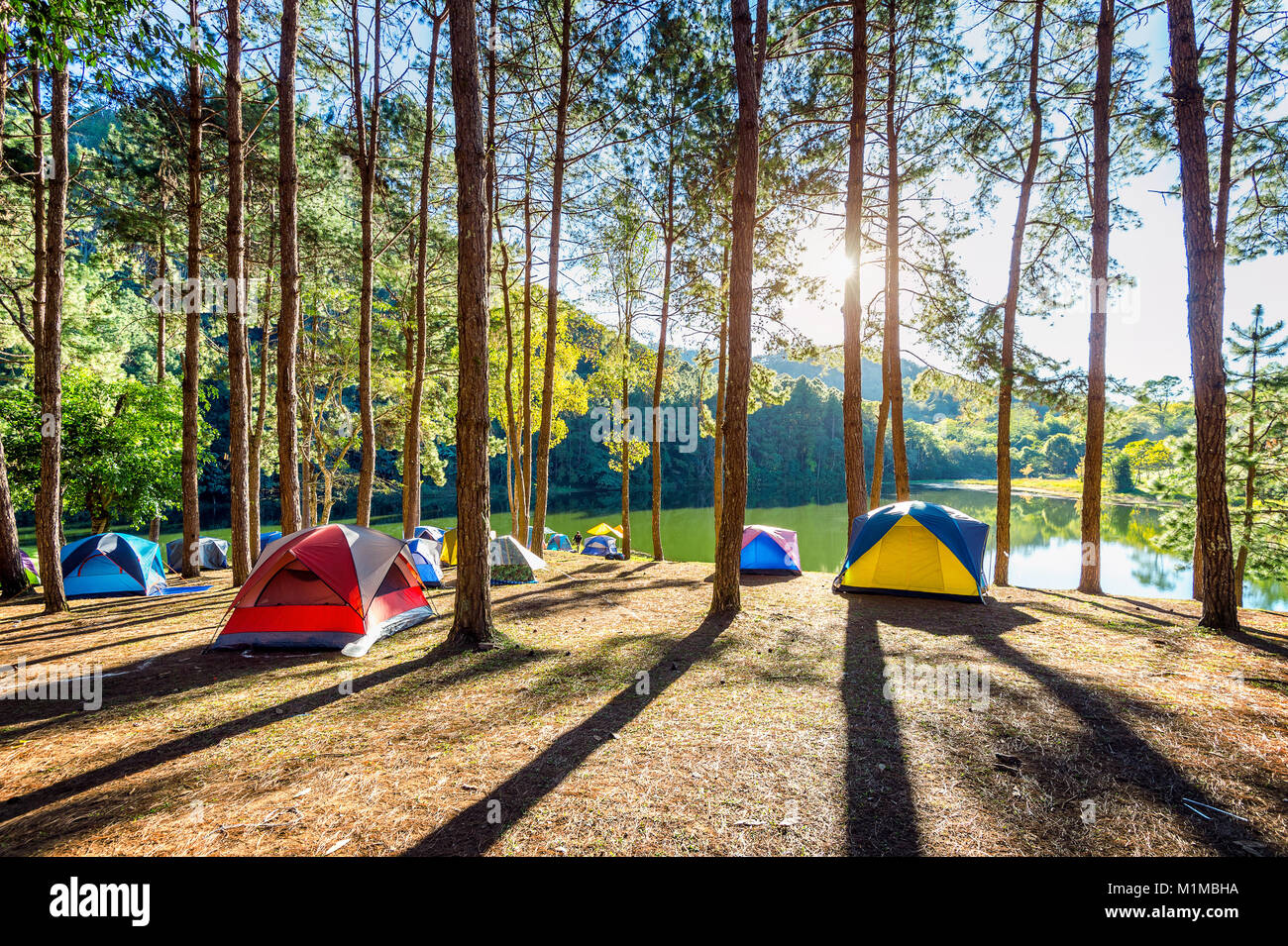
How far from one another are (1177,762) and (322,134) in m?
16.3

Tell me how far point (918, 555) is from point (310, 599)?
8.54m

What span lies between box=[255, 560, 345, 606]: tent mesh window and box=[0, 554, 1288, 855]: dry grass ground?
61 centimetres

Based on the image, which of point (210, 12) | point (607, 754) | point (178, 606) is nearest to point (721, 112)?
point (210, 12)

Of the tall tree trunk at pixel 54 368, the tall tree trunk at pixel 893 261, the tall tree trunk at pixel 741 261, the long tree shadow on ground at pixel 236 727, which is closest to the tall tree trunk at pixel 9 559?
the tall tree trunk at pixel 54 368

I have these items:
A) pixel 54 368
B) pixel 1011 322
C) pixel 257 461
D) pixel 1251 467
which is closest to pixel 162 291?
pixel 257 461

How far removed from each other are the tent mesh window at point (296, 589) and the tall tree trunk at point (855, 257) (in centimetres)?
792

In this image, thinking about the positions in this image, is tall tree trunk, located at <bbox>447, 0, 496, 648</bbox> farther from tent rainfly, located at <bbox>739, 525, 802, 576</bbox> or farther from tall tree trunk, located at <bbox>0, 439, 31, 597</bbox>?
tall tree trunk, located at <bbox>0, 439, 31, 597</bbox>

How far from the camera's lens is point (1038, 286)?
10.5m

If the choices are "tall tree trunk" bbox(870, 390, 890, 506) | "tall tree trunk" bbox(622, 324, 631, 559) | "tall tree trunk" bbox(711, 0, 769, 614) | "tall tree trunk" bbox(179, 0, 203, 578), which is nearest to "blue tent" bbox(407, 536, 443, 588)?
"tall tree trunk" bbox(179, 0, 203, 578)

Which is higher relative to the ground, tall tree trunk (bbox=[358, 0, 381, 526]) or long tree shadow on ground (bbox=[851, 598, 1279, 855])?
tall tree trunk (bbox=[358, 0, 381, 526])

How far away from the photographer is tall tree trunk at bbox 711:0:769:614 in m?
6.50

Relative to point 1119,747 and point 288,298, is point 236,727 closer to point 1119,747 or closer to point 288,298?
point 1119,747

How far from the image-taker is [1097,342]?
910 centimetres
